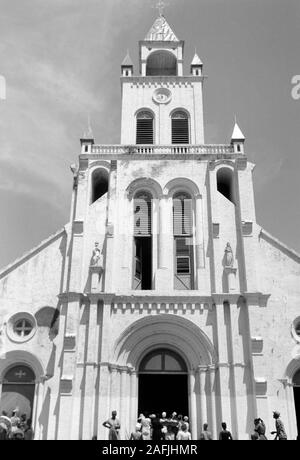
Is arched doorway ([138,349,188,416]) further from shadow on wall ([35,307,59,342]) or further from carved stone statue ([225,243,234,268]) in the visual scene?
carved stone statue ([225,243,234,268])

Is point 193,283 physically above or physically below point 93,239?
below

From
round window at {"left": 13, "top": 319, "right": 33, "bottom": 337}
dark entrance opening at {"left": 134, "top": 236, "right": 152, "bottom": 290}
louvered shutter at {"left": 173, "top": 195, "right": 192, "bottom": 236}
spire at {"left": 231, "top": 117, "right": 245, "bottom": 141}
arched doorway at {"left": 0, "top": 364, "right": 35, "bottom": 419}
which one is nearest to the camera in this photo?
arched doorway at {"left": 0, "top": 364, "right": 35, "bottom": 419}

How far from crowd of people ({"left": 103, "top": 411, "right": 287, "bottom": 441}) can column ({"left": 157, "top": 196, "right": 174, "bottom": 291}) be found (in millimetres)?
5777

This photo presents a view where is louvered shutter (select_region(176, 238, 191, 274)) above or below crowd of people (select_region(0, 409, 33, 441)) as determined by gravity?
above

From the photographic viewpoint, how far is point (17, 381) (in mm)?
20719

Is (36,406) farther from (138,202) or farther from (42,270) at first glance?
(138,202)

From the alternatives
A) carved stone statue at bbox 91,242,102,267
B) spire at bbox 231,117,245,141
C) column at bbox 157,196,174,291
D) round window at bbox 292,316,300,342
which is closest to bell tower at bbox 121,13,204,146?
spire at bbox 231,117,245,141

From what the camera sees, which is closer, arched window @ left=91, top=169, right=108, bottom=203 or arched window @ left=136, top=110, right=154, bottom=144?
arched window @ left=91, top=169, right=108, bottom=203

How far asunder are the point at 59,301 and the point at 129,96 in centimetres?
1361

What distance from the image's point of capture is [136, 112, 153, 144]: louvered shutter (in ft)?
90.1

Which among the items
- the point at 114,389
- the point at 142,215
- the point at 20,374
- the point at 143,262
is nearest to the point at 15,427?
the point at 20,374

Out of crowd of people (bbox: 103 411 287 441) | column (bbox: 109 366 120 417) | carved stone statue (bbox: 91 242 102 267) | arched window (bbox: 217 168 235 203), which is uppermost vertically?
arched window (bbox: 217 168 235 203)

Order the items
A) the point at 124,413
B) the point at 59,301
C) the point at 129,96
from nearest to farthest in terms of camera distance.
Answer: the point at 124,413 < the point at 59,301 < the point at 129,96

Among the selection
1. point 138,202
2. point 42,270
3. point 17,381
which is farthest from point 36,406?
point 138,202
